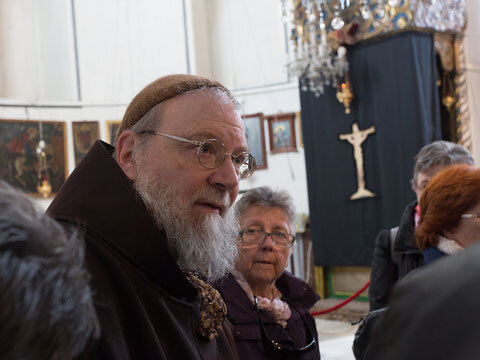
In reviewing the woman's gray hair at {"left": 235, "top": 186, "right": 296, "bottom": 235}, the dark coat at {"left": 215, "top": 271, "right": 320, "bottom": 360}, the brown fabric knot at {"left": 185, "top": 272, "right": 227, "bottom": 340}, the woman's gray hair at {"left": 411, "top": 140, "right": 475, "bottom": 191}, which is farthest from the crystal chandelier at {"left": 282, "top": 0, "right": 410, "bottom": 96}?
the brown fabric knot at {"left": 185, "top": 272, "right": 227, "bottom": 340}

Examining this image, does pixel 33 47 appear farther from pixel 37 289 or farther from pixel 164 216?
pixel 37 289

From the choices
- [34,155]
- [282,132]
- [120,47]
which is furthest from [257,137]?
[34,155]

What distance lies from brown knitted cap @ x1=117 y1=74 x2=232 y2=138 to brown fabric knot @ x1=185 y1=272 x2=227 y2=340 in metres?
0.62

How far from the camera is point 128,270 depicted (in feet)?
5.13

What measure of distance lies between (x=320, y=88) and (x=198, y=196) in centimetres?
726

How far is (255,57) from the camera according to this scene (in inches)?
547

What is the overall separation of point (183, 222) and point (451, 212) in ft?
5.06

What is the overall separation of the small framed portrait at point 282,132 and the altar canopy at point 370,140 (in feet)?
10.7

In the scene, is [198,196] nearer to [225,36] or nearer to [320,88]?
[320,88]

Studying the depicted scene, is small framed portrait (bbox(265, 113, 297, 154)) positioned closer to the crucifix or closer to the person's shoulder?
the crucifix

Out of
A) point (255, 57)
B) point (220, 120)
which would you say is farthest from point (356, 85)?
point (220, 120)

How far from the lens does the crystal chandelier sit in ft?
27.2

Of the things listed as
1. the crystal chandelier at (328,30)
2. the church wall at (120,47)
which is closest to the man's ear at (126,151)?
the crystal chandelier at (328,30)

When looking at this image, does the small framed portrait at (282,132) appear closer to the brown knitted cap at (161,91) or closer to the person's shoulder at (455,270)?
the brown knitted cap at (161,91)
